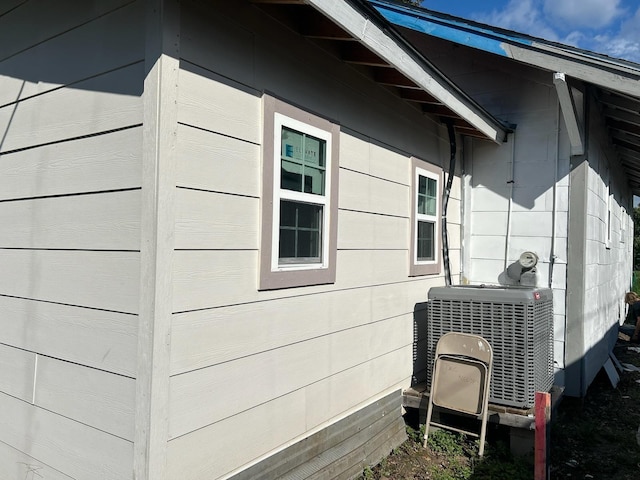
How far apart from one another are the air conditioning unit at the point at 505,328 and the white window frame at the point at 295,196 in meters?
1.54

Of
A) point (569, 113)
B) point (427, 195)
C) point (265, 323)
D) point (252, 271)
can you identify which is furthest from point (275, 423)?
point (569, 113)

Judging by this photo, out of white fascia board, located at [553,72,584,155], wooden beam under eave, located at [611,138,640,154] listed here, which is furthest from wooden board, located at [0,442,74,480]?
wooden beam under eave, located at [611,138,640,154]

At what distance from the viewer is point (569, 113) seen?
14.0 ft

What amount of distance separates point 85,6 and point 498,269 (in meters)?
4.42

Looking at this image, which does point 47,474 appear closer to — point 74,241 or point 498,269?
point 74,241

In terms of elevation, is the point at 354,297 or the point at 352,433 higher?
the point at 354,297

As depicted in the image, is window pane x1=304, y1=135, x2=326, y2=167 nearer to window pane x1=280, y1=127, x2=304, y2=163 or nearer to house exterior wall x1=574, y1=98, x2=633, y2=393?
window pane x1=280, y1=127, x2=304, y2=163

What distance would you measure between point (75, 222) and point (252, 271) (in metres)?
0.87

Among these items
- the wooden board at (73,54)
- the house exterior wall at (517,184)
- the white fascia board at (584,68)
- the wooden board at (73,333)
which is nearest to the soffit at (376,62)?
the house exterior wall at (517,184)

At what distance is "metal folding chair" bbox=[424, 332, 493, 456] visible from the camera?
371cm

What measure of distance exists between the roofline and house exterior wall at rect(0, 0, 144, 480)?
334 cm

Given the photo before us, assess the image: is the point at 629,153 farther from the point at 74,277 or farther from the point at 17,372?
the point at 17,372

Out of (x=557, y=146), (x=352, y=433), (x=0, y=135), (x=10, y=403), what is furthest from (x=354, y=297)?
(x=557, y=146)

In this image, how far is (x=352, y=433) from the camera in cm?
335
